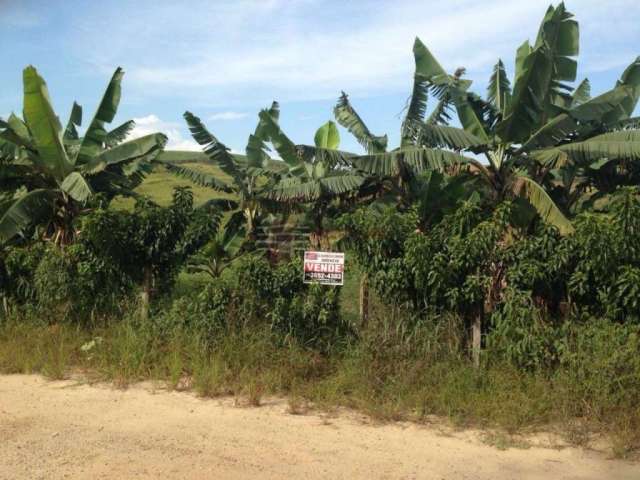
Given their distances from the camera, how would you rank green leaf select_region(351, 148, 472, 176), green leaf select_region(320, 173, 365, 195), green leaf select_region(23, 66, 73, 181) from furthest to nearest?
green leaf select_region(320, 173, 365, 195)
green leaf select_region(23, 66, 73, 181)
green leaf select_region(351, 148, 472, 176)

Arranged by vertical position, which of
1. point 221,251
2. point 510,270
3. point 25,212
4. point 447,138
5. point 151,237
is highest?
point 447,138

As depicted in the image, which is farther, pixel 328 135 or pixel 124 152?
pixel 328 135

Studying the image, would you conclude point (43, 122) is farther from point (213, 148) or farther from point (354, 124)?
point (354, 124)

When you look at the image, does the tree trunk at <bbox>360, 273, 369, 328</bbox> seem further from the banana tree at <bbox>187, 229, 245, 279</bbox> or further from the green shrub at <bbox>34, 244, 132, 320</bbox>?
the banana tree at <bbox>187, 229, 245, 279</bbox>

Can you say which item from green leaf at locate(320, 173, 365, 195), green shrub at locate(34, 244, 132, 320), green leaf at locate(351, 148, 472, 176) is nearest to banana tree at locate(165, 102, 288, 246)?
green leaf at locate(320, 173, 365, 195)

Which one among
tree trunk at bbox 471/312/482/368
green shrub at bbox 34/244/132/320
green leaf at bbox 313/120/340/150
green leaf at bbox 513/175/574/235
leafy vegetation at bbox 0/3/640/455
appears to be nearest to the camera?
leafy vegetation at bbox 0/3/640/455

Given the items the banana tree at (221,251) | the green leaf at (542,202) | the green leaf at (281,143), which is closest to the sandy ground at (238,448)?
the green leaf at (542,202)

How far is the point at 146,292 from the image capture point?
26.9 feet

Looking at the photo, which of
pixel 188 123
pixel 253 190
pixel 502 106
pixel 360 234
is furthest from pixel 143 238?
pixel 502 106

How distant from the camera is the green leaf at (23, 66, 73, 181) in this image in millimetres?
9430

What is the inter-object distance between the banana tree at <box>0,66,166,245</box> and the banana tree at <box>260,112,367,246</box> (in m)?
2.04

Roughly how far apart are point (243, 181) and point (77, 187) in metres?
3.65

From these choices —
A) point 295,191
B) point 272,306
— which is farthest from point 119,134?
point 272,306

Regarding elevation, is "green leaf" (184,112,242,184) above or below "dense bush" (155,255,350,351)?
above
